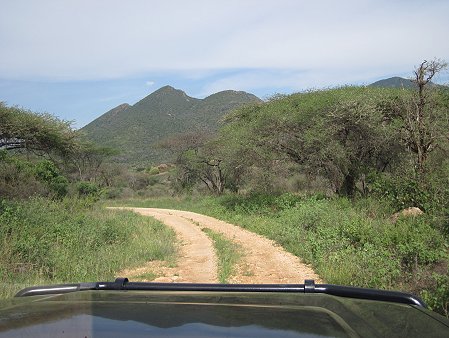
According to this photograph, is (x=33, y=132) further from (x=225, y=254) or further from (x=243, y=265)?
(x=243, y=265)

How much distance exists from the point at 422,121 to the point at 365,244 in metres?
7.44

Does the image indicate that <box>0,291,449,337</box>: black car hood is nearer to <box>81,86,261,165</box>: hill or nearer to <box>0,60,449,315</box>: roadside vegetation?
<box>0,60,449,315</box>: roadside vegetation

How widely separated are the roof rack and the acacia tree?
12.5 metres

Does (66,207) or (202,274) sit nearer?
(202,274)

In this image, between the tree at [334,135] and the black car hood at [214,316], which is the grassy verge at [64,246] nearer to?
the black car hood at [214,316]

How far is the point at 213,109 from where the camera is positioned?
9238cm

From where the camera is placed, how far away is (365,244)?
9648 millimetres

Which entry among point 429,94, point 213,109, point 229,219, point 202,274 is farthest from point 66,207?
point 213,109

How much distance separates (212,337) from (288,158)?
62.8 ft

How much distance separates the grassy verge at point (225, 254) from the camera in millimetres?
9039

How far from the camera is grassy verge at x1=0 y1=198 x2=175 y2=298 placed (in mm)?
8672

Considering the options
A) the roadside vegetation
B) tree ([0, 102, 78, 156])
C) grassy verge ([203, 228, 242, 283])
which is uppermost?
tree ([0, 102, 78, 156])

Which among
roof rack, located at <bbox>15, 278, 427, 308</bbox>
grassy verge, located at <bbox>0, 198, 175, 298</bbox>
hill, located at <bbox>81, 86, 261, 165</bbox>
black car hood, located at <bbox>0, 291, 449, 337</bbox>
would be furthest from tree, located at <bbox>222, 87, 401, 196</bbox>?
hill, located at <bbox>81, 86, 261, 165</bbox>

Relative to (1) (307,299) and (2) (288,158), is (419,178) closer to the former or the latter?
(2) (288,158)
